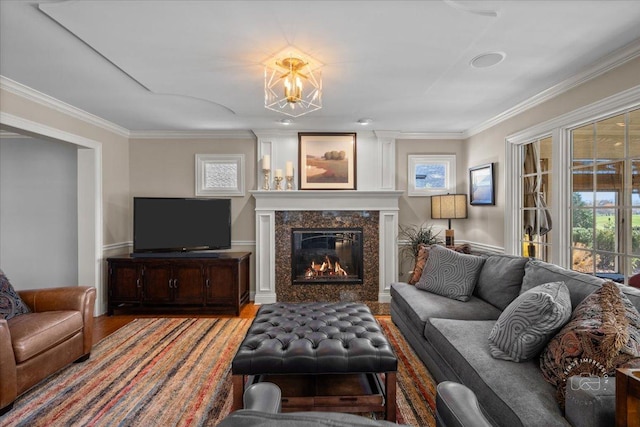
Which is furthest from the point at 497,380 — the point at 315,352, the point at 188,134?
the point at 188,134

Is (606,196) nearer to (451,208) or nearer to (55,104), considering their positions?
(451,208)

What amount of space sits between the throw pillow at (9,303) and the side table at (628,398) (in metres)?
3.57

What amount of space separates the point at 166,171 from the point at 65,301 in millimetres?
2346

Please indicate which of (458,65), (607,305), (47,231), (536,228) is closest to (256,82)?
(458,65)

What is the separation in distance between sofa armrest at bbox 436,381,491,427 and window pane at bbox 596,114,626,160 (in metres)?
2.52

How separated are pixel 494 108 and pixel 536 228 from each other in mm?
1366

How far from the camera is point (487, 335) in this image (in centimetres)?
207

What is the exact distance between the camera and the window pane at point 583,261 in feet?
8.91

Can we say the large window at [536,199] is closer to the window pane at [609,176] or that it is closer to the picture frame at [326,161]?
the window pane at [609,176]

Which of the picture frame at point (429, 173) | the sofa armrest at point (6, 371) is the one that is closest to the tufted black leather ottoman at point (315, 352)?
the sofa armrest at point (6, 371)

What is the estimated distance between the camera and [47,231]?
4336 mm

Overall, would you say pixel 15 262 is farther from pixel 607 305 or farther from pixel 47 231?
pixel 607 305

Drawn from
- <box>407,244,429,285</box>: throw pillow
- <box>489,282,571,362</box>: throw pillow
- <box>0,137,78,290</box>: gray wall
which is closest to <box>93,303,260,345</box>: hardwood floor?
<box>0,137,78,290</box>: gray wall

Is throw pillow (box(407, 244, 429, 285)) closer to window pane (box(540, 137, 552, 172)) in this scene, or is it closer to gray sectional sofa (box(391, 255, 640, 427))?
gray sectional sofa (box(391, 255, 640, 427))
